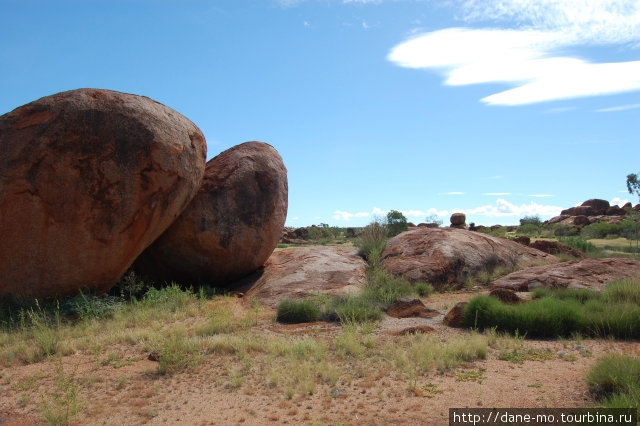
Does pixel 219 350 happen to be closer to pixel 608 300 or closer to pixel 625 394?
pixel 625 394

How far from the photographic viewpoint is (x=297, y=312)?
847 centimetres

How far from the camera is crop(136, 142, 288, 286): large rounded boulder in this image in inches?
418

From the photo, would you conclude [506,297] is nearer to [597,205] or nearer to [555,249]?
[555,249]

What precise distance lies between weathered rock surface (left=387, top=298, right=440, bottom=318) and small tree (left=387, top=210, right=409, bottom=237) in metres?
10.2

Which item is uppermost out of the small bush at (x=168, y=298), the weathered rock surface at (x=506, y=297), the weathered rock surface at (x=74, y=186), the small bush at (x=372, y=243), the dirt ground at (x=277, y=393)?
the weathered rock surface at (x=74, y=186)

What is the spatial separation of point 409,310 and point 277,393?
3.96 m

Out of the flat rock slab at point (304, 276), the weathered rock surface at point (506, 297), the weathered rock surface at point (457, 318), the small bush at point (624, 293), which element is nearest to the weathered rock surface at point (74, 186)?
the flat rock slab at point (304, 276)

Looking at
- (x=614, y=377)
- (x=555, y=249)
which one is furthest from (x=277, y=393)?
(x=555, y=249)

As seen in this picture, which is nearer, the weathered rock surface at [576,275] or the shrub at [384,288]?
the shrub at [384,288]

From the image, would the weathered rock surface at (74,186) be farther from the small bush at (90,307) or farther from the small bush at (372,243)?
the small bush at (372,243)

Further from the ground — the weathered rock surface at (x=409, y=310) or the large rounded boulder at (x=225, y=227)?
the large rounded boulder at (x=225, y=227)

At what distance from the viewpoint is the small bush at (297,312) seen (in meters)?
8.44

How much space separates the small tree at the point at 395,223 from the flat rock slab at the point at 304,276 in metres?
6.35

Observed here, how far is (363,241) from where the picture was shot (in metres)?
14.1
